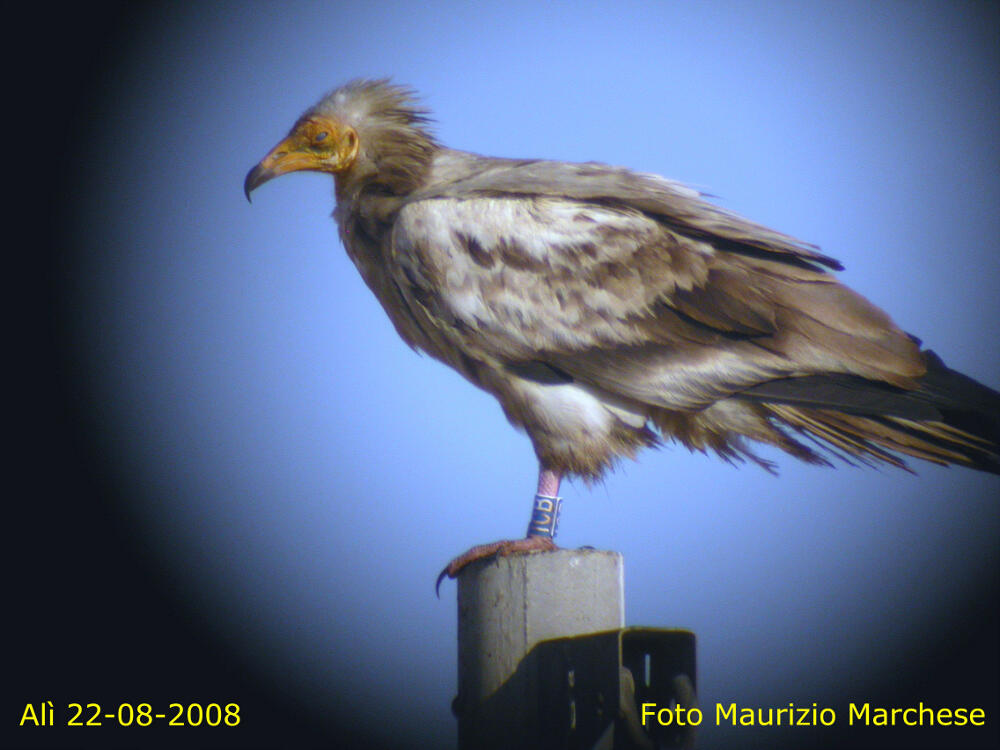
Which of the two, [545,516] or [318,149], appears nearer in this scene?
[545,516]

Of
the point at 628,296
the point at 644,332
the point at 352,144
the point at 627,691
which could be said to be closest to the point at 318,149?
the point at 352,144

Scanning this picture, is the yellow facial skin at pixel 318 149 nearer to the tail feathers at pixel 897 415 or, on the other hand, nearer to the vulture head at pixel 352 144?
the vulture head at pixel 352 144

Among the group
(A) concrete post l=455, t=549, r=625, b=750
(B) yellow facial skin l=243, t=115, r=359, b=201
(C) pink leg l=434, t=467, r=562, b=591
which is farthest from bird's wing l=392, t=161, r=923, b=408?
(A) concrete post l=455, t=549, r=625, b=750

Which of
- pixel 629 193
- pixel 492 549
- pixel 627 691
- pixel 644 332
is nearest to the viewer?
pixel 627 691

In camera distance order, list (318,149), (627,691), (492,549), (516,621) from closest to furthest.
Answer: (627,691) < (516,621) < (492,549) < (318,149)

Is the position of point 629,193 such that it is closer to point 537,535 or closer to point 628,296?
point 628,296

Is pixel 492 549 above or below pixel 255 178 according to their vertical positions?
below

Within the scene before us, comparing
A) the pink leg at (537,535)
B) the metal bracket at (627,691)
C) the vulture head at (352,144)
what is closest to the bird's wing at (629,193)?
the vulture head at (352,144)
